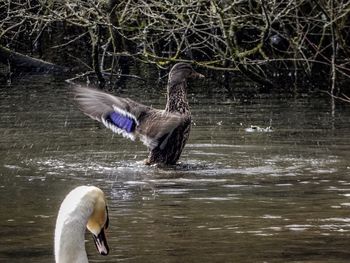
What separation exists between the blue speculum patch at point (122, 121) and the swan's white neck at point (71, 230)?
7.82 metres

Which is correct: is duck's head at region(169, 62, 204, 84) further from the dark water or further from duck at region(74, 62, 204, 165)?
the dark water

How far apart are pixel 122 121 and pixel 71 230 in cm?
804

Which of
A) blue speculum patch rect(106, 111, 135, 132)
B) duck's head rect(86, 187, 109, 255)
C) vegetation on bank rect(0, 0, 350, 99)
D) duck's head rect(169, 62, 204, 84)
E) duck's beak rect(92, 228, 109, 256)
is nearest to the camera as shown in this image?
duck's head rect(86, 187, 109, 255)

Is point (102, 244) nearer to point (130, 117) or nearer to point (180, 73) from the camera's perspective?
point (130, 117)

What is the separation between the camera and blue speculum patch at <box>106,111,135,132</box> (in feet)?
43.8

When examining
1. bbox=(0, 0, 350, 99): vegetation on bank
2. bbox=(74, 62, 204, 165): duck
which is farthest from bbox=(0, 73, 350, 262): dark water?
bbox=(0, 0, 350, 99): vegetation on bank

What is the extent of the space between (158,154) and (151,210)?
129 inches

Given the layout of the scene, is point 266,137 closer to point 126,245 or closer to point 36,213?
point 36,213

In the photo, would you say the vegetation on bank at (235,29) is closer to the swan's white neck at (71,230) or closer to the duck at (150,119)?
the duck at (150,119)

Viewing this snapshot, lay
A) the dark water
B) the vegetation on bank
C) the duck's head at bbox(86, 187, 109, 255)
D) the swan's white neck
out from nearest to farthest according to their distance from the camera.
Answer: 1. the swan's white neck
2. the duck's head at bbox(86, 187, 109, 255)
3. the dark water
4. the vegetation on bank

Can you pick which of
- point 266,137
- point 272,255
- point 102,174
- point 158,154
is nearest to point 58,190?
point 102,174

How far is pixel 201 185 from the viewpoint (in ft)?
37.3

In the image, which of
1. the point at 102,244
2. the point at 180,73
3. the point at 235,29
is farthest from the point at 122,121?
the point at 235,29

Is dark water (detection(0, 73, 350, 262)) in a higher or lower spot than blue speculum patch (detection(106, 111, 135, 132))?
lower
